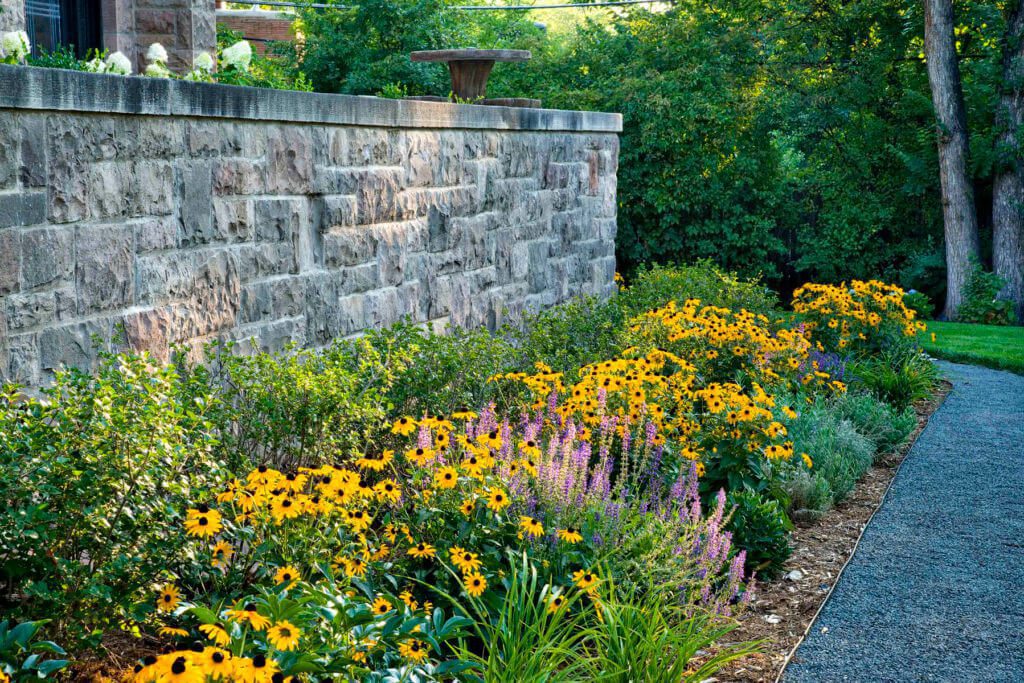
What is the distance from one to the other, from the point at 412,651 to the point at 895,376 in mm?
6145

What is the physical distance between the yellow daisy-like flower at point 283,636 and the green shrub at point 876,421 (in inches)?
197

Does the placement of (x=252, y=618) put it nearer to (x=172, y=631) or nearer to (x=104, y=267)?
(x=172, y=631)

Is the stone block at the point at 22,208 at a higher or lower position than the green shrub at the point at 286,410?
higher

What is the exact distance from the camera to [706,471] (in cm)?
504

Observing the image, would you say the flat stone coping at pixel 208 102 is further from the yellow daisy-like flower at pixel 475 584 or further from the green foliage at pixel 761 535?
the green foliage at pixel 761 535

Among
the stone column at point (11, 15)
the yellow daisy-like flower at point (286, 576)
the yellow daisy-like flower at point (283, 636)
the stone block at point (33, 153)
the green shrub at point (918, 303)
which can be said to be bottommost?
the green shrub at point (918, 303)

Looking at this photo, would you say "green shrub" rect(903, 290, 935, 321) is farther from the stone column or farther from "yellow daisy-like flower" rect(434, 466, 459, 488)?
"yellow daisy-like flower" rect(434, 466, 459, 488)

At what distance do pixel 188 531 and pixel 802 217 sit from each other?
45.3 feet

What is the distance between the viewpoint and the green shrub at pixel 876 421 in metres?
6.75

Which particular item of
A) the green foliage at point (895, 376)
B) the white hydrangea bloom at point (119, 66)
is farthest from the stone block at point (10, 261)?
the green foliage at point (895, 376)

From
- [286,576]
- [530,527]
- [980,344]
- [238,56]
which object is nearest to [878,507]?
[530,527]

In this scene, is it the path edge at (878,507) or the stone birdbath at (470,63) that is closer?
the path edge at (878,507)

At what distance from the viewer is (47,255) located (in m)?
3.61

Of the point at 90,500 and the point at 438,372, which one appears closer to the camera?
the point at 90,500
